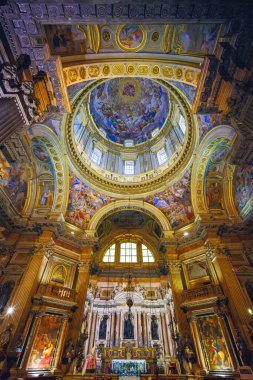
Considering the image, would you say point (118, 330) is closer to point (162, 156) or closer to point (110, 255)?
point (110, 255)

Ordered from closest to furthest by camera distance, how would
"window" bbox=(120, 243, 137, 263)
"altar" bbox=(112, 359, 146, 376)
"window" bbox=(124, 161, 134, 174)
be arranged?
1. "altar" bbox=(112, 359, 146, 376)
2. "window" bbox=(120, 243, 137, 263)
3. "window" bbox=(124, 161, 134, 174)

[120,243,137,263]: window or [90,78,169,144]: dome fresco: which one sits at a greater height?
[90,78,169,144]: dome fresco

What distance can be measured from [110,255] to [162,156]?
450 inches

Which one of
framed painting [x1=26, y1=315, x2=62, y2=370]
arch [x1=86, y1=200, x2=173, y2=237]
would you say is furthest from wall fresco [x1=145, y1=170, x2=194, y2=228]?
framed painting [x1=26, y1=315, x2=62, y2=370]

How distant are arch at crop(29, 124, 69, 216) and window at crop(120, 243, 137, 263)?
26.9ft

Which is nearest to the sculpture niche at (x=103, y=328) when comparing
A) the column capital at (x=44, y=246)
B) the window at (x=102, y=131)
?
the column capital at (x=44, y=246)

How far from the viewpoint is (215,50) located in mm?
6969

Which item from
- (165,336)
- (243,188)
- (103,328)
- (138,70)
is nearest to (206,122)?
(243,188)

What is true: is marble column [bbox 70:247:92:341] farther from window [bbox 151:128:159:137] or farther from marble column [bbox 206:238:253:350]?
window [bbox 151:128:159:137]

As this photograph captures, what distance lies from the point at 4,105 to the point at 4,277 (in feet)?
31.0

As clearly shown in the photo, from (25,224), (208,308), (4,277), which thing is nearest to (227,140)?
(208,308)

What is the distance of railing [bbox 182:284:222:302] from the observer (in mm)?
10469

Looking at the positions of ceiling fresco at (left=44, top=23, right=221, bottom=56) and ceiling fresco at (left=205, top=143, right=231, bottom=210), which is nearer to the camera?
ceiling fresco at (left=44, top=23, right=221, bottom=56)

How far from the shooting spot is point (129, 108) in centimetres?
2120
